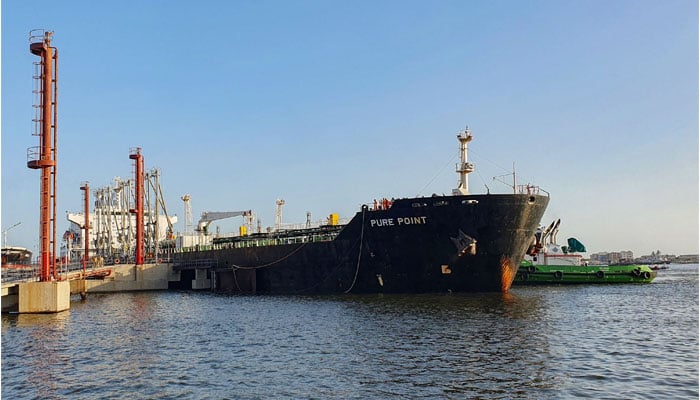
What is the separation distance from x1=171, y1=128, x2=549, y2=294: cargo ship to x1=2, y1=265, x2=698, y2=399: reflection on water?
114 inches

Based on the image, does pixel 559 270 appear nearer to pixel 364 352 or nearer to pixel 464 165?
pixel 464 165

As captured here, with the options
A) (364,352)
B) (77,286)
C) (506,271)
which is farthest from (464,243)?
(77,286)

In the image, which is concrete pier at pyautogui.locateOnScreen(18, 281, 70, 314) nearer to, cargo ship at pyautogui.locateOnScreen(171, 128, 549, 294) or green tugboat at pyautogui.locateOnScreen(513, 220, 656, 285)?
cargo ship at pyautogui.locateOnScreen(171, 128, 549, 294)

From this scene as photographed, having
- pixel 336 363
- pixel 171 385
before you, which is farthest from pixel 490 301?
pixel 171 385

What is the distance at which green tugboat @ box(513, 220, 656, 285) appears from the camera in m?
54.2

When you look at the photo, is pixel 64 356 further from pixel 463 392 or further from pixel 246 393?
pixel 463 392

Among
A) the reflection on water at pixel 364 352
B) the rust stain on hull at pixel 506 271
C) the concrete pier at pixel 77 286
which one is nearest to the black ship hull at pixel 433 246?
the rust stain on hull at pixel 506 271

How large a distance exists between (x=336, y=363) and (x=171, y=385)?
4.98 metres

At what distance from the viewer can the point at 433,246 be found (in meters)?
35.8

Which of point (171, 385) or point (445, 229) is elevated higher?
point (445, 229)

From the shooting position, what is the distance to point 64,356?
66.9 ft

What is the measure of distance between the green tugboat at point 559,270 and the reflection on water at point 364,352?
2014 cm

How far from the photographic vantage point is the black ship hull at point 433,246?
35.0 meters

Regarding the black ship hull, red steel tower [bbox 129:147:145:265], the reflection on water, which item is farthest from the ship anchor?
red steel tower [bbox 129:147:145:265]
